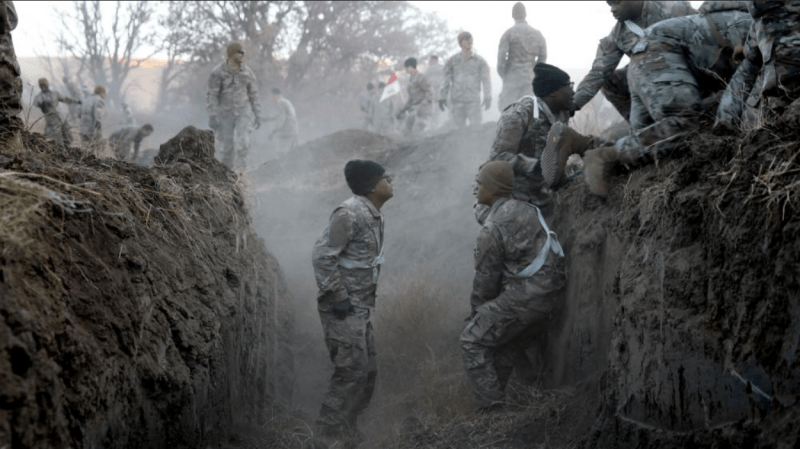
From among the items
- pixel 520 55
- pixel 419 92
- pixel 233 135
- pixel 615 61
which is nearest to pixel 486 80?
pixel 520 55

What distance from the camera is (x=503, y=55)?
12.2 metres

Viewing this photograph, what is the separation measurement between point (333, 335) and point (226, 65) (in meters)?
A: 6.61

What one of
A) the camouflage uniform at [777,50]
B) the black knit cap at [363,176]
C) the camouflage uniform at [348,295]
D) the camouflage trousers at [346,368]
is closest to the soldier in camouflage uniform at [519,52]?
the black knit cap at [363,176]

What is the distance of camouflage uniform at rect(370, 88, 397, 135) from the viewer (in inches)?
843

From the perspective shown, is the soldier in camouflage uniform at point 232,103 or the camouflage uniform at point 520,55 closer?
the soldier in camouflage uniform at point 232,103

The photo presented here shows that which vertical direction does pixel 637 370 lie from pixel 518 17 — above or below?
below

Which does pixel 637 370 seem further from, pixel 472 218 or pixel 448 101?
pixel 448 101

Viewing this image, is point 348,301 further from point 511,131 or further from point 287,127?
point 287,127

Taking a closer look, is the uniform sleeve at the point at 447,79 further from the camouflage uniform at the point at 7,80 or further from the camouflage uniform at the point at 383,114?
the camouflage uniform at the point at 7,80

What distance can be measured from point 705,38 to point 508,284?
225 cm

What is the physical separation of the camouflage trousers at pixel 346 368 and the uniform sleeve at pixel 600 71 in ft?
8.78

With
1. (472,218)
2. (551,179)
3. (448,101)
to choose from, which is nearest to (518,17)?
(448,101)

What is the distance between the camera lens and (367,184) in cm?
584

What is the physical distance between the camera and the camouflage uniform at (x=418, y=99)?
1593cm
